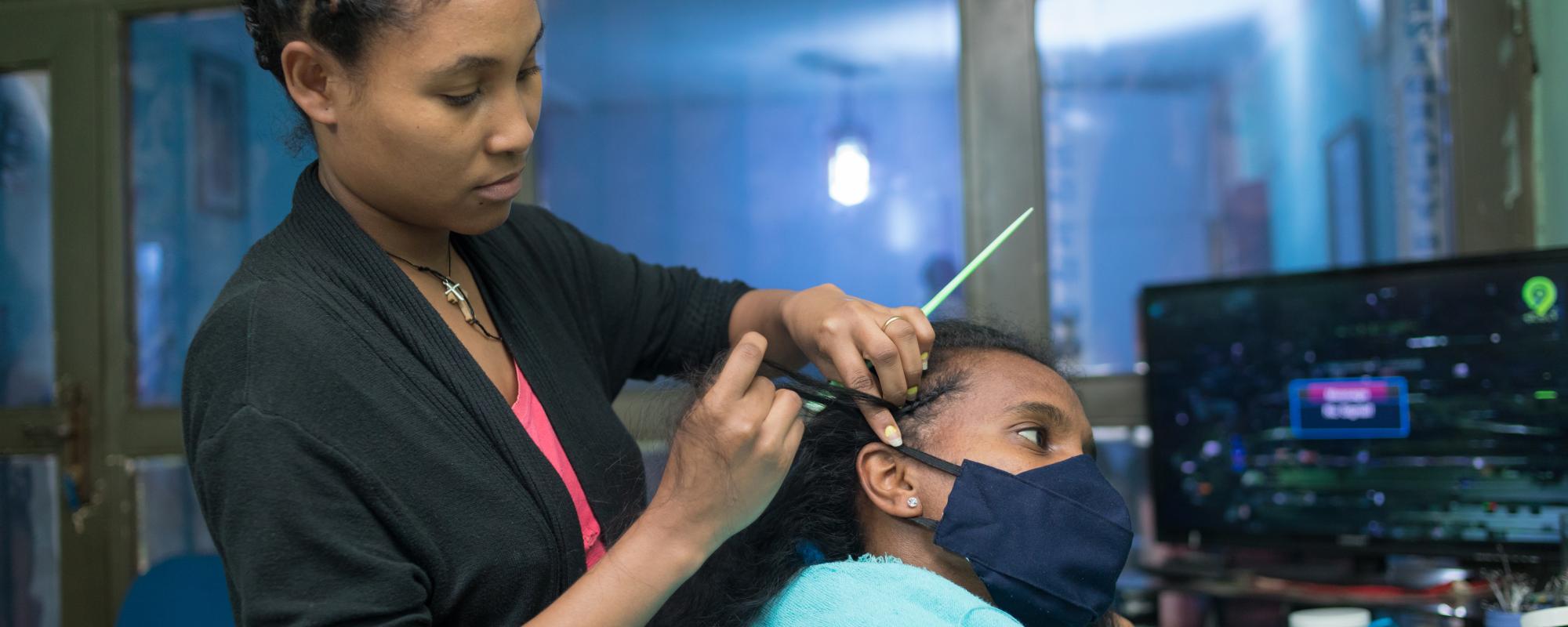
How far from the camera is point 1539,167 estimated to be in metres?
2.22

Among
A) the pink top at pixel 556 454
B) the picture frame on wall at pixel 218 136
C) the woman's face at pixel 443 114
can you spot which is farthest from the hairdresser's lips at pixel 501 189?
the picture frame on wall at pixel 218 136

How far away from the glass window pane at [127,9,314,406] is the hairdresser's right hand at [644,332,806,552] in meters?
2.37

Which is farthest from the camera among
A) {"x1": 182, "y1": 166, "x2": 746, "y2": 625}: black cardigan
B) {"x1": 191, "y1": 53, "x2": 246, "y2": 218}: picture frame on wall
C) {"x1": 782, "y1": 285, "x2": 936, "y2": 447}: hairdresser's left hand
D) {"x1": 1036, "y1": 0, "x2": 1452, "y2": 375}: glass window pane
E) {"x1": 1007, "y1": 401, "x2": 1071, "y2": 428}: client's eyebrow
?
{"x1": 191, "y1": 53, "x2": 246, "y2": 218}: picture frame on wall

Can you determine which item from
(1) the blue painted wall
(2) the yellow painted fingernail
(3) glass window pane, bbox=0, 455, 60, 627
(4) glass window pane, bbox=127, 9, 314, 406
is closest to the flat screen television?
(1) the blue painted wall

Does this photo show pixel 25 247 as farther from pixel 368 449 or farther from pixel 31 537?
pixel 368 449

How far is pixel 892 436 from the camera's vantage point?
1168 millimetres

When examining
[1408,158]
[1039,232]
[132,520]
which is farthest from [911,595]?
[132,520]

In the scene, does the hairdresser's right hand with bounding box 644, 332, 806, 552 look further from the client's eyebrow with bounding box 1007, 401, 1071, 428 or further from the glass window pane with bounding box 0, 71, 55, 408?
the glass window pane with bounding box 0, 71, 55, 408

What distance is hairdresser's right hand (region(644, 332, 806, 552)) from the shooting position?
3.03 feet

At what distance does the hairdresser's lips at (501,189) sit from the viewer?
1062 mm

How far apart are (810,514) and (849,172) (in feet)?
5.78

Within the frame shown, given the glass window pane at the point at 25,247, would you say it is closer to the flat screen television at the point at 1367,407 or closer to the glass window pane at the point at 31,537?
the glass window pane at the point at 31,537

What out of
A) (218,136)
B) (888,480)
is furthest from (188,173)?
(888,480)

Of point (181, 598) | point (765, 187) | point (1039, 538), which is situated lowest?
point (181, 598)
